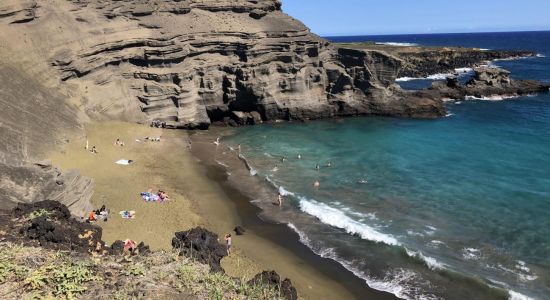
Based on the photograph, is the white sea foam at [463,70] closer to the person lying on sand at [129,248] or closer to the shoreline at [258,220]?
the shoreline at [258,220]

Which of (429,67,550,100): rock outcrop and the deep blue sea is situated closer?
the deep blue sea

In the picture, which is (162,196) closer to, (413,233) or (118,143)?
(118,143)

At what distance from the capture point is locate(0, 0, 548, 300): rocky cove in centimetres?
3362

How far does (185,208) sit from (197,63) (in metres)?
23.0

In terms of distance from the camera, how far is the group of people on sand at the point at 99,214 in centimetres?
2027

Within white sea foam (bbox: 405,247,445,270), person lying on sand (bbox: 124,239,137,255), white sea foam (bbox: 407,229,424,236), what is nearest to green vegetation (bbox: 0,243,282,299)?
person lying on sand (bbox: 124,239,137,255)

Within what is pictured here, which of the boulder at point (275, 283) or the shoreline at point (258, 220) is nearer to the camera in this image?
the boulder at point (275, 283)

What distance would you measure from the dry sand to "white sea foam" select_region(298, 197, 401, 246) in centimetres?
368

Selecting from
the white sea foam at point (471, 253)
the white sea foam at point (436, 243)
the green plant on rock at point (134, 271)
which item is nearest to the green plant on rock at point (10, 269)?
the green plant on rock at point (134, 271)

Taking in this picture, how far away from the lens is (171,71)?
139 ft

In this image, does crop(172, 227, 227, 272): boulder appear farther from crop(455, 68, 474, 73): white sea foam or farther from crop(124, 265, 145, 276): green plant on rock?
crop(455, 68, 474, 73): white sea foam

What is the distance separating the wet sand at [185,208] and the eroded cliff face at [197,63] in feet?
17.0

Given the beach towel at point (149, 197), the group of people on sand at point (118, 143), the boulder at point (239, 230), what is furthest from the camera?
the group of people on sand at point (118, 143)

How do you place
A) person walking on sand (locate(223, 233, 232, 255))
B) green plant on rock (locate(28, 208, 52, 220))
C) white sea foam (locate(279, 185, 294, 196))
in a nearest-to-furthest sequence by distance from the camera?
green plant on rock (locate(28, 208, 52, 220))
person walking on sand (locate(223, 233, 232, 255))
white sea foam (locate(279, 185, 294, 196))
